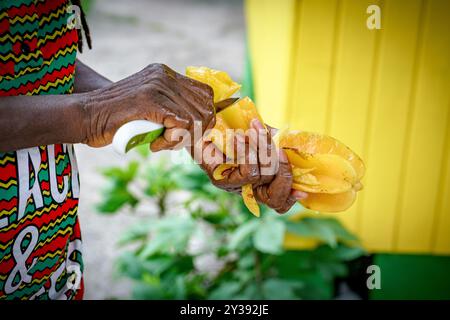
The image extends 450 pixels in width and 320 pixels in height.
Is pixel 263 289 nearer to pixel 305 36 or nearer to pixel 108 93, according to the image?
pixel 305 36

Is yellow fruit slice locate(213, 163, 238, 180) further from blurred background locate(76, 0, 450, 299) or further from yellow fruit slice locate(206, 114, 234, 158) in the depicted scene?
blurred background locate(76, 0, 450, 299)

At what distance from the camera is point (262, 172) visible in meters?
1.47

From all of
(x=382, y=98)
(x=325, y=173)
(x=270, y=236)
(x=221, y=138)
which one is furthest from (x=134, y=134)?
(x=382, y=98)

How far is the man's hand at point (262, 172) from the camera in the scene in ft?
4.78

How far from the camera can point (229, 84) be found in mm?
1537

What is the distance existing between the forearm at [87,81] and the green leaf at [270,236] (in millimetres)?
1248

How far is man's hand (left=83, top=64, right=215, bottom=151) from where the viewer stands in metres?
1.25

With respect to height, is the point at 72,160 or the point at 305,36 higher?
the point at 305,36

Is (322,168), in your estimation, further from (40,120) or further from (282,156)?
(40,120)

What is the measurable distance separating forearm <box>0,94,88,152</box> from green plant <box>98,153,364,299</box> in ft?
5.02

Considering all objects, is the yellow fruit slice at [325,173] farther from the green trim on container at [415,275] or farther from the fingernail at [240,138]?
→ the green trim on container at [415,275]

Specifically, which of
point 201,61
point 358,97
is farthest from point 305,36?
point 201,61

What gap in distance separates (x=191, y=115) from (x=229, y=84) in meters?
0.26
